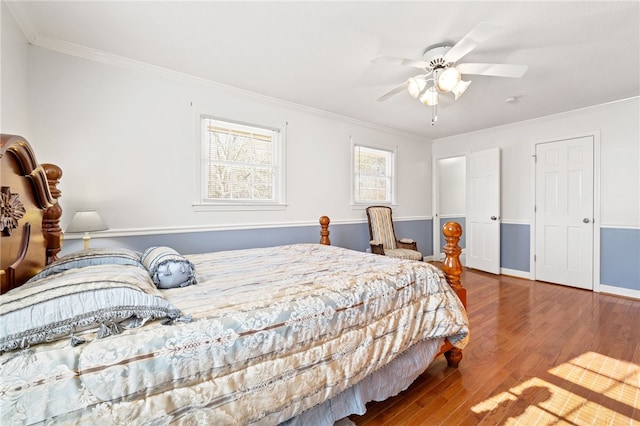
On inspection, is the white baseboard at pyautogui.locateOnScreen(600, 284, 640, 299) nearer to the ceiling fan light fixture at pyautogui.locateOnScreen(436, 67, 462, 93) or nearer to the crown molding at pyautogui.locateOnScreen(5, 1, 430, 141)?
the ceiling fan light fixture at pyautogui.locateOnScreen(436, 67, 462, 93)

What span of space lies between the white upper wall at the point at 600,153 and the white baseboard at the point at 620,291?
83cm

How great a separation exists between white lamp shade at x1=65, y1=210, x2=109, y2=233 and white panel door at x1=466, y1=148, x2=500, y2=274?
5350 mm

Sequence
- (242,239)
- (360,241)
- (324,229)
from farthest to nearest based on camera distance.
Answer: (360,241) < (324,229) < (242,239)

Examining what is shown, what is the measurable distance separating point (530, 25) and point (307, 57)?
1731 millimetres

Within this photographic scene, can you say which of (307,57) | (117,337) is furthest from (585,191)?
(117,337)

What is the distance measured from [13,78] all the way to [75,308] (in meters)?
2.12

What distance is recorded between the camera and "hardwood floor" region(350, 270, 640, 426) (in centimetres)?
158

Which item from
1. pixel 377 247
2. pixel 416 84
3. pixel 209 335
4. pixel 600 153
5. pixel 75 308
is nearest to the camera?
pixel 75 308

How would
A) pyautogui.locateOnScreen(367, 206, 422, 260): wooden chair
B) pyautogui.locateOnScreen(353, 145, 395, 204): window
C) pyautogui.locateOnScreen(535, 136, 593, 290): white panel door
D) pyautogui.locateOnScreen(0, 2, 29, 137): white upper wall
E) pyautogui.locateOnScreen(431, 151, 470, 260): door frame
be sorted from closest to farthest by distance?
pyautogui.locateOnScreen(0, 2, 29, 137): white upper wall → pyautogui.locateOnScreen(535, 136, 593, 290): white panel door → pyautogui.locateOnScreen(367, 206, 422, 260): wooden chair → pyautogui.locateOnScreen(353, 145, 395, 204): window → pyautogui.locateOnScreen(431, 151, 470, 260): door frame

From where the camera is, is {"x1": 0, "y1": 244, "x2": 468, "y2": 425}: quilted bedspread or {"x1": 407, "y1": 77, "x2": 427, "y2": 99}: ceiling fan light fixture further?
{"x1": 407, "y1": 77, "x2": 427, "y2": 99}: ceiling fan light fixture

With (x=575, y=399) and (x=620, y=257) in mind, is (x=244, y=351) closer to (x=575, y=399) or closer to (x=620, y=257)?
(x=575, y=399)

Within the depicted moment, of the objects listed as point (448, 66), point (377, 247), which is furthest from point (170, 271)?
point (377, 247)

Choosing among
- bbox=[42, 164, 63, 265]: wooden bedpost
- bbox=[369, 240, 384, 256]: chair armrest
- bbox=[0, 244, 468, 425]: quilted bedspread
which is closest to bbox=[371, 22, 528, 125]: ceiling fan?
bbox=[0, 244, 468, 425]: quilted bedspread

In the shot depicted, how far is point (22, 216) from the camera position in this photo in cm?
132
